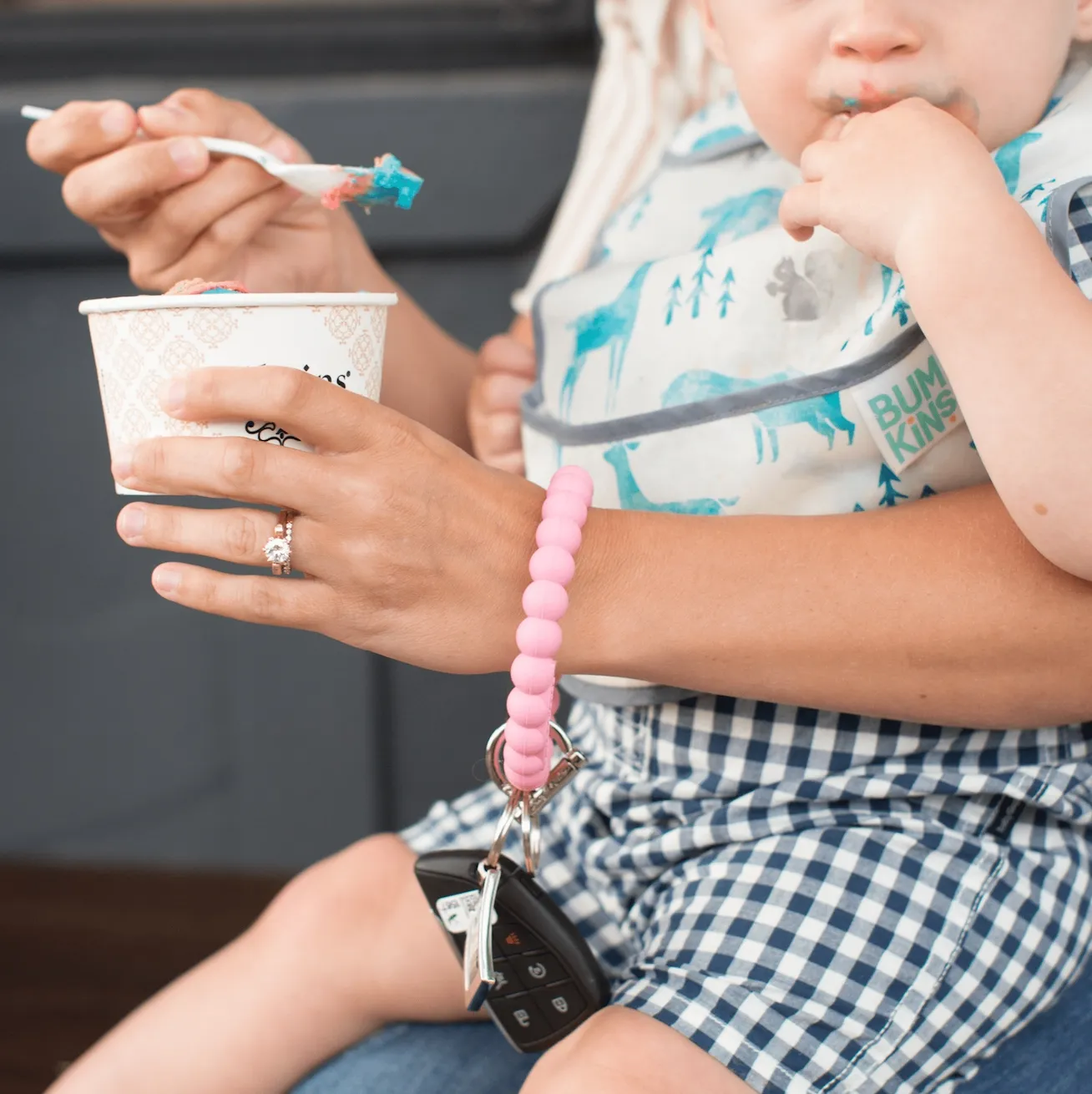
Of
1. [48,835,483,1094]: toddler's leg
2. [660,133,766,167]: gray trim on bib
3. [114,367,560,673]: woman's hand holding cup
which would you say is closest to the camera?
[114,367,560,673]: woman's hand holding cup

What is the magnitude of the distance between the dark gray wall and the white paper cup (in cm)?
99

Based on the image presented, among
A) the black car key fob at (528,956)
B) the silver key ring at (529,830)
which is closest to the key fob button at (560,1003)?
the black car key fob at (528,956)

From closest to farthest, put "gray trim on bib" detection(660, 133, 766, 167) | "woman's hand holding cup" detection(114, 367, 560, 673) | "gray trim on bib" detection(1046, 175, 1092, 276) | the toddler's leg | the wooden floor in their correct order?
1. "woman's hand holding cup" detection(114, 367, 560, 673)
2. "gray trim on bib" detection(1046, 175, 1092, 276)
3. the toddler's leg
4. "gray trim on bib" detection(660, 133, 766, 167)
5. the wooden floor

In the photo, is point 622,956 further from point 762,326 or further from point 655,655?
point 762,326

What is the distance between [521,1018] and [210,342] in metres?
0.52

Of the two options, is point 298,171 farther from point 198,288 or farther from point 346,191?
point 198,288

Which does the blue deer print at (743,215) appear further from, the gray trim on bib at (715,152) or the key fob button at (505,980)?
the key fob button at (505,980)

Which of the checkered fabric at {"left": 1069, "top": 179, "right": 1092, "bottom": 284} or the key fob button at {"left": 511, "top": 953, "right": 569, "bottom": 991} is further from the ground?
the checkered fabric at {"left": 1069, "top": 179, "right": 1092, "bottom": 284}

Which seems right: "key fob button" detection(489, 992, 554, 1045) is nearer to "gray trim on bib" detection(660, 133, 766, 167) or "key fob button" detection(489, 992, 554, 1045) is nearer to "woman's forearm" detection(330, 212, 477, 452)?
"woman's forearm" detection(330, 212, 477, 452)

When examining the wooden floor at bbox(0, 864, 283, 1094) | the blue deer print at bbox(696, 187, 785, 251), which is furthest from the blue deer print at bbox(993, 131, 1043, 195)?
the wooden floor at bbox(0, 864, 283, 1094)

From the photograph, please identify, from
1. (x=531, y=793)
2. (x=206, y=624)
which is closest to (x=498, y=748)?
(x=531, y=793)

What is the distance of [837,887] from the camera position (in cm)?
81

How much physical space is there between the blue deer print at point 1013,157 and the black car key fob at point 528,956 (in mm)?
579

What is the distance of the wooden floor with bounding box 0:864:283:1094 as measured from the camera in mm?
1547
